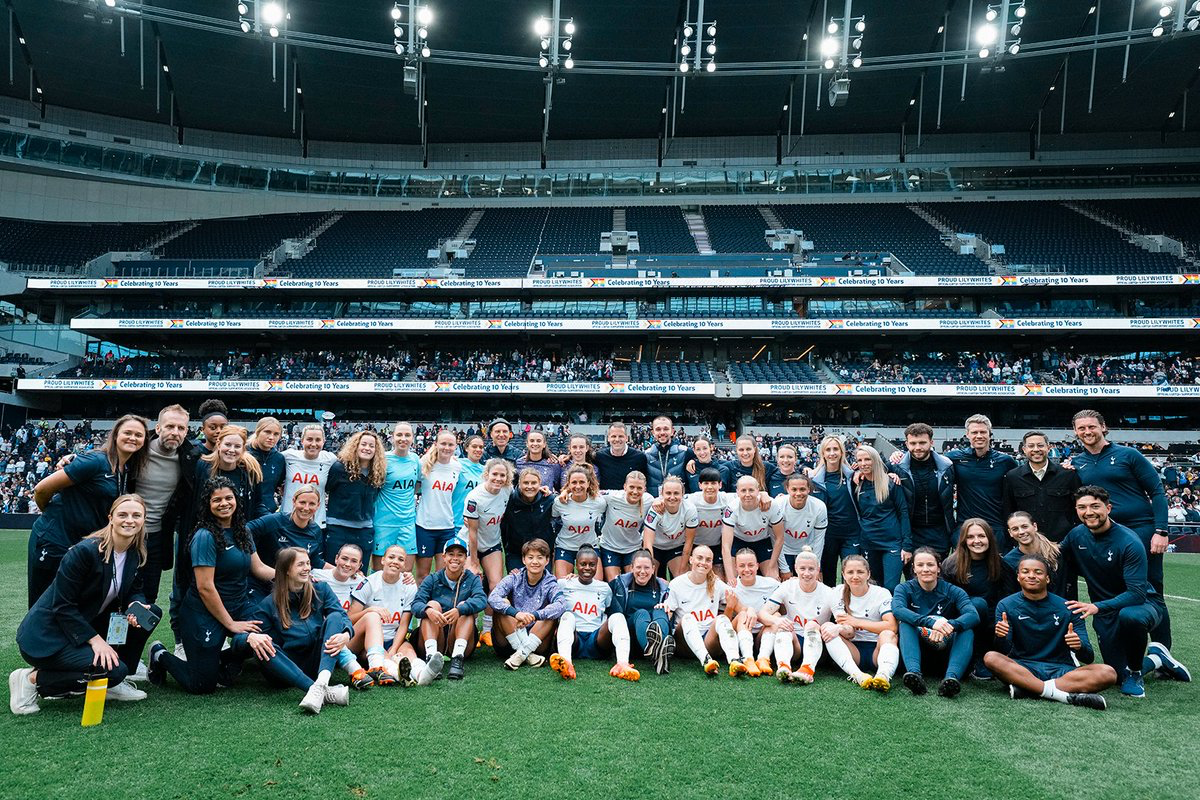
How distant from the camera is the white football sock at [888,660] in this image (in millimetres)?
5316

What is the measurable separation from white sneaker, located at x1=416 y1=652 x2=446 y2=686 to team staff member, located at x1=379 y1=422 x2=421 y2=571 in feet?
5.84

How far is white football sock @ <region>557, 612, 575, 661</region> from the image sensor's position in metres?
5.64

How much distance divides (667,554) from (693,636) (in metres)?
1.27

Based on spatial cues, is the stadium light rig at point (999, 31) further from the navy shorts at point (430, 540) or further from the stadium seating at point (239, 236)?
the stadium seating at point (239, 236)

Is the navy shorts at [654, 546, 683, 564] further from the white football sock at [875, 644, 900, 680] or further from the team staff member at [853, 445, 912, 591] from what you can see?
the white football sock at [875, 644, 900, 680]

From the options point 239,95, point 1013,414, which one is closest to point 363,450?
point 1013,414

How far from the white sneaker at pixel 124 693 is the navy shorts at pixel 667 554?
440cm

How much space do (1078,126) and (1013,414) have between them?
17.2 metres

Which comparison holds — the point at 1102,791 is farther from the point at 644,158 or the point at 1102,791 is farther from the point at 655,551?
the point at 644,158

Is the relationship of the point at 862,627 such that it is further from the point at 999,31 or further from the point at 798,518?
the point at 999,31

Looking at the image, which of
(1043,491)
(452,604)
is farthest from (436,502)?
(1043,491)

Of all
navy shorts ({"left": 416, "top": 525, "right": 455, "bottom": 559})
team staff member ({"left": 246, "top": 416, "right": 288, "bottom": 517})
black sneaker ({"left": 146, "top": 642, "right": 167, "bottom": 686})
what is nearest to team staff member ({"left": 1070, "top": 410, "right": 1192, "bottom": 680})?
navy shorts ({"left": 416, "top": 525, "right": 455, "bottom": 559})

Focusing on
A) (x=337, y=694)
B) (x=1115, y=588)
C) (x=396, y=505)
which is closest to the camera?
(x=337, y=694)

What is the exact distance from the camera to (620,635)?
582 centimetres
